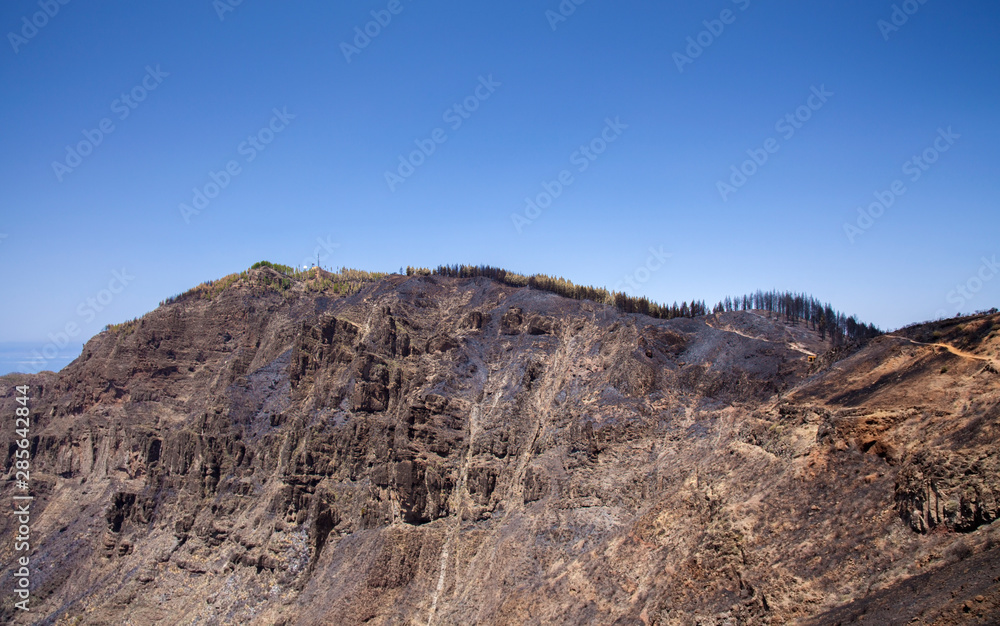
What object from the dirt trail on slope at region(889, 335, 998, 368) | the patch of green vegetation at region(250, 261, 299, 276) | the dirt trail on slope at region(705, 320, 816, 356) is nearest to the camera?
the dirt trail on slope at region(889, 335, 998, 368)

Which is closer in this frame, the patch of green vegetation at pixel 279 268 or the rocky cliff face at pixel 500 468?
the rocky cliff face at pixel 500 468

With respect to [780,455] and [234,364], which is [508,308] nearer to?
[234,364]

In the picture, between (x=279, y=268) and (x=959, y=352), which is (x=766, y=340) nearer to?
(x=959, y=352)

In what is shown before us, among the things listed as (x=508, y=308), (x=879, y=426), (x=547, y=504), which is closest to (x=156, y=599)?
(x=547, y=504)

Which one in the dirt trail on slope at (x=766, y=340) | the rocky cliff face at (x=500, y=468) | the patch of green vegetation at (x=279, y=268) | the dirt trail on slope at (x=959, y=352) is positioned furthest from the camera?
the patch of green vegetation at (x=279, y=268)

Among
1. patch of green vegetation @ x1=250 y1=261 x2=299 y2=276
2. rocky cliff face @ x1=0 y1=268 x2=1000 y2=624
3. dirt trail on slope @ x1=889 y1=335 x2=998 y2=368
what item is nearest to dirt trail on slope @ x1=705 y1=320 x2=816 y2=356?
rocky cliff face @ x1=0 y1=268 x2=1000 y2=624

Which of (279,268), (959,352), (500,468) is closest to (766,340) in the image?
(959,352)

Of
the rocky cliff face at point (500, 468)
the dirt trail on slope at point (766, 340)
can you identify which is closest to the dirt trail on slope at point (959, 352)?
the rocky cliff face at point (500, 468)

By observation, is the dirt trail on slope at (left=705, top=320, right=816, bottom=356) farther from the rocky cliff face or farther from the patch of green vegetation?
the patch of green vegetation

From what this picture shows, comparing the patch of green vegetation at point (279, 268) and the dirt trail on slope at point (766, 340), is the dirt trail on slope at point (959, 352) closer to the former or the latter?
the dirt trail on slope at point (766, 340)
